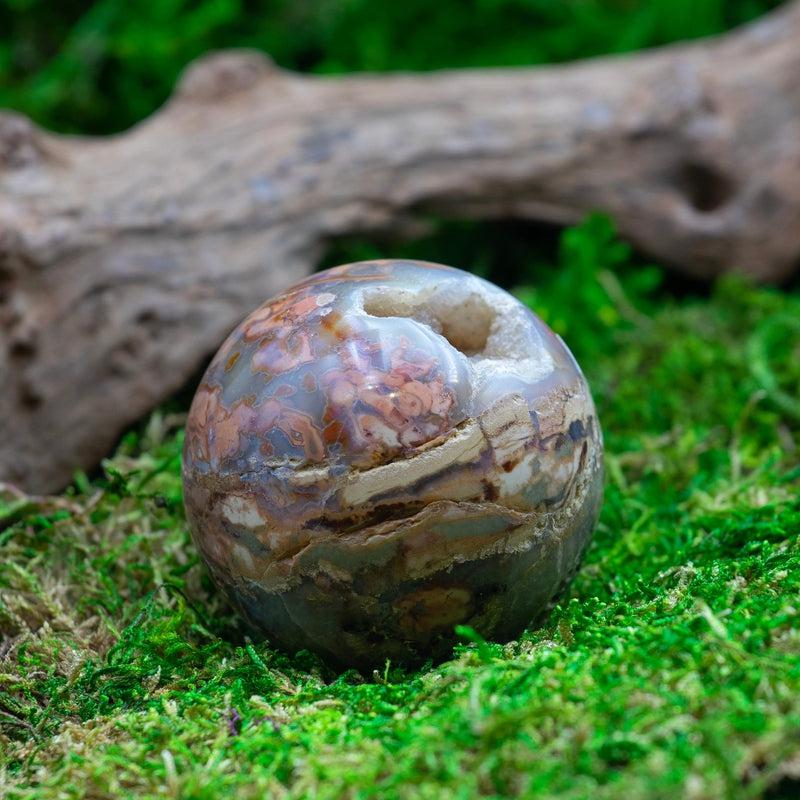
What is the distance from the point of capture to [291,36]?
16.8 feet

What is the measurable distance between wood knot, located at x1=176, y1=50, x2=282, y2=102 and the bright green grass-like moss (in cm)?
141

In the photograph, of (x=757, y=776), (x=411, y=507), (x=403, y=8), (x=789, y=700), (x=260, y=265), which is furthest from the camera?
(x=403, y=8)

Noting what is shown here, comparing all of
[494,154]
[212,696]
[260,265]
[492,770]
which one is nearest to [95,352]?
[260,265]

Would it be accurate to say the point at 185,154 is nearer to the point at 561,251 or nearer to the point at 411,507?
the point at 561,251

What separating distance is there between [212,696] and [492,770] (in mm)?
664

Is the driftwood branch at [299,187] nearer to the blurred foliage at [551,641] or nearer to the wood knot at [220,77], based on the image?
the wood knot at [220,77]

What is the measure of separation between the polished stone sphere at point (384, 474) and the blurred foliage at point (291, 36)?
130 inches

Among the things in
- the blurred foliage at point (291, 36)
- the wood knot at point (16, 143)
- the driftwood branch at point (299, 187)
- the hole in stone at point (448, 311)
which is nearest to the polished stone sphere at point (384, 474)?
the hole in stone at point (448, 311)

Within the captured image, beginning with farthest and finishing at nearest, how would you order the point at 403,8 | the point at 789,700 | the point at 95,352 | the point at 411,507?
the point at 403,8 → the point at 95,352 → the point at 411,507 → the point at 789,700

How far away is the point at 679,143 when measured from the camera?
13.4ft

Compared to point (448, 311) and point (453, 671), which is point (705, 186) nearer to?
point (448, 311)

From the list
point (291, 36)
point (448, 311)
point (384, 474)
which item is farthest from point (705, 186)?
point (384, 474)

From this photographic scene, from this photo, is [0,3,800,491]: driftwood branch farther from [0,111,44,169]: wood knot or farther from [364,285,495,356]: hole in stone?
[364,285,495,356]: hole in stone

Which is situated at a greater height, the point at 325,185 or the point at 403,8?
the point at 403,8
